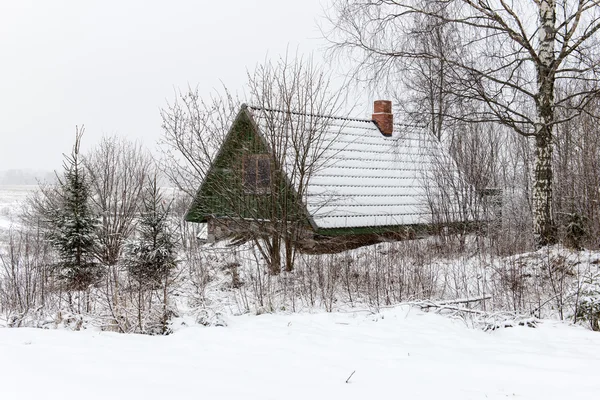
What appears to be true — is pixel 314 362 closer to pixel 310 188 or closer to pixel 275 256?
pixel 275 256

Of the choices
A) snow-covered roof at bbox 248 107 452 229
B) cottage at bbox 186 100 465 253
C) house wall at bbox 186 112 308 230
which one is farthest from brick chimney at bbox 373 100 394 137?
house wall at bbox 186 112 308 230

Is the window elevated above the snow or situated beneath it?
elevated above

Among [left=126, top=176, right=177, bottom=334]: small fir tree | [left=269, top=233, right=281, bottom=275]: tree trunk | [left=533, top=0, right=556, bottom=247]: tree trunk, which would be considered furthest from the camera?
[left=269, top=233, right=281, bottom=275]: tree trunk

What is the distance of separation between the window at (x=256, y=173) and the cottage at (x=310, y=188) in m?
0.02

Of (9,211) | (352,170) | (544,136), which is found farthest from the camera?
(9,211)

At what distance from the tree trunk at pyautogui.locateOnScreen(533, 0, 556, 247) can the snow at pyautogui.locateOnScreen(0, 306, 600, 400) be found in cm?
355

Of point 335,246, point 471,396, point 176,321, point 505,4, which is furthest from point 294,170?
point 471,396

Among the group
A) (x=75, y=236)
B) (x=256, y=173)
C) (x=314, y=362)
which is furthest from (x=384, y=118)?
(x=314, y=362)

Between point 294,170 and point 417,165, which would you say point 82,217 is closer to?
point 294,170

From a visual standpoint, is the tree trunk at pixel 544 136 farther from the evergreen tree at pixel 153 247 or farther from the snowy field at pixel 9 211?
the snowy field at pixel 9 211

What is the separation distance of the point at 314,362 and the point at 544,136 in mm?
6594

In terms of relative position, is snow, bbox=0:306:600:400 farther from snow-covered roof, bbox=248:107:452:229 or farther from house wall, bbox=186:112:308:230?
snow-covered roof, bbox=248:107:452:229

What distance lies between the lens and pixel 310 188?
11078mm

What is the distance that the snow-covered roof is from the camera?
9523mm
